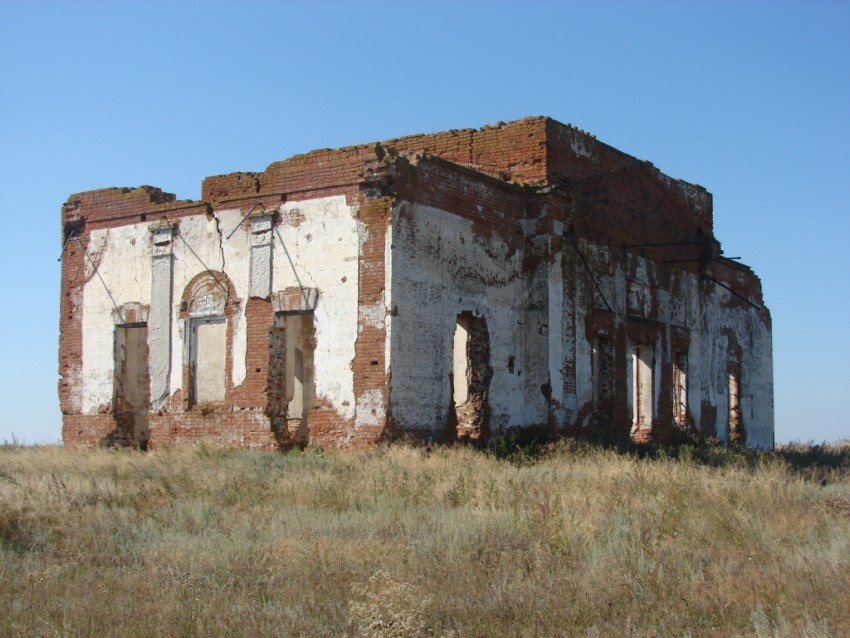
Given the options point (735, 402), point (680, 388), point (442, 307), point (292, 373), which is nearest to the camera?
point (442, 307)

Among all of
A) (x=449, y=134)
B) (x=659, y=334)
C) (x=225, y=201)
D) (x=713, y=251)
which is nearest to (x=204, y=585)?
(x=225, y=201)

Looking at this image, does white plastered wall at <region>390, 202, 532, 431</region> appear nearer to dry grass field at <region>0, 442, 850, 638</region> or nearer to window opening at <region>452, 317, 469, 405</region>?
window opening at <region>452, 317, 469, 405</region>

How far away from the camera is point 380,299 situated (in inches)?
617

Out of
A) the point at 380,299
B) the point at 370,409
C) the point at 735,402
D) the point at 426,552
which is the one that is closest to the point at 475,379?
the point at 370,409

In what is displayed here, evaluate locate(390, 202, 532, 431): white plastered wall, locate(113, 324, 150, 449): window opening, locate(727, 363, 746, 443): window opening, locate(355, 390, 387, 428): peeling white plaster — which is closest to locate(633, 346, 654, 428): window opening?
locate(390, 202, 532, 431): white plastered wall

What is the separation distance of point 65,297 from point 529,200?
8611 millimetres

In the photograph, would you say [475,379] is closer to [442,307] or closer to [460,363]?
[442,307]

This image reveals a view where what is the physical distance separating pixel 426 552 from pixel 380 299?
7.37 meters

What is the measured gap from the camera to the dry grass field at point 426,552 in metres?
7.01

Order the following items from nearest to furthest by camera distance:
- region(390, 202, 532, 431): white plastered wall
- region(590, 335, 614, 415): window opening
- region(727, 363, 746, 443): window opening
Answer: region(390, 202, 532, 431): white plastered wall
region(590, 335, 614, 415): window opening
region(727, 363, 746, 443): window opening

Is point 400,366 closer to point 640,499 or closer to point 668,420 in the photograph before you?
point 640,499

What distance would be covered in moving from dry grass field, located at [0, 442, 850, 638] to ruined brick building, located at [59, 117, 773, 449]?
2940 mm

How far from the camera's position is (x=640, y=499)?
10547 mm

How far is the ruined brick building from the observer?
52.4ft
